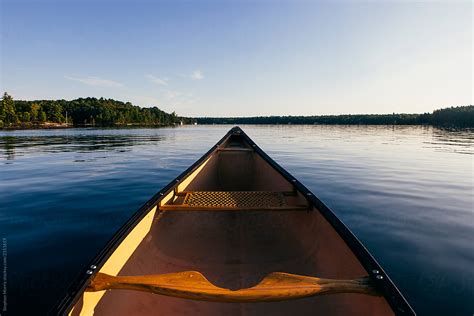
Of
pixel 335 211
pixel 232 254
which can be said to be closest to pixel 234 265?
pixel 232 254

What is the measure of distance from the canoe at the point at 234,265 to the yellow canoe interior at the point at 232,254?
0.01 metres

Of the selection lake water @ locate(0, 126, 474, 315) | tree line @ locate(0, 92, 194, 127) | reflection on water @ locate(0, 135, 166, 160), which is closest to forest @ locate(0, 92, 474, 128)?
tree line @ locate(0, 92, 194, 127)

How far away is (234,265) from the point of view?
421 centimetres

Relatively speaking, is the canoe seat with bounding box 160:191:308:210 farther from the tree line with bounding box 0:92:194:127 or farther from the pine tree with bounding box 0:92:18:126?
the pine tree with bounding box 0:92:18:126

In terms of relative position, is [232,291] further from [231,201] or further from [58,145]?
[58,145]

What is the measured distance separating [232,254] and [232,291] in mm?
2496

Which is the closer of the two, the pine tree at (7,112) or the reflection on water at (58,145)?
the reflection on water at (58,145)

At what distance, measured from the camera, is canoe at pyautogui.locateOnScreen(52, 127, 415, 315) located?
7.08ft

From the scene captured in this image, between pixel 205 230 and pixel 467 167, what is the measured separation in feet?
51.2

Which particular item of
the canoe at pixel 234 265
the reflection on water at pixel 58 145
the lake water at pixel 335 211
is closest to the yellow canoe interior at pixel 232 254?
the canoe at pixel 234 265

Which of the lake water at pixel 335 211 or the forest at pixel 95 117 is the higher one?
the forest at pixel 95 117

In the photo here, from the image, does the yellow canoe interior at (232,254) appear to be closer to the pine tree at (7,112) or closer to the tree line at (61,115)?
the tree line at (61,115)

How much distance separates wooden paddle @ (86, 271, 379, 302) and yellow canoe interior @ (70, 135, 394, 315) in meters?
0.10

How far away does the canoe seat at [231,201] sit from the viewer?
4355 millimetres
